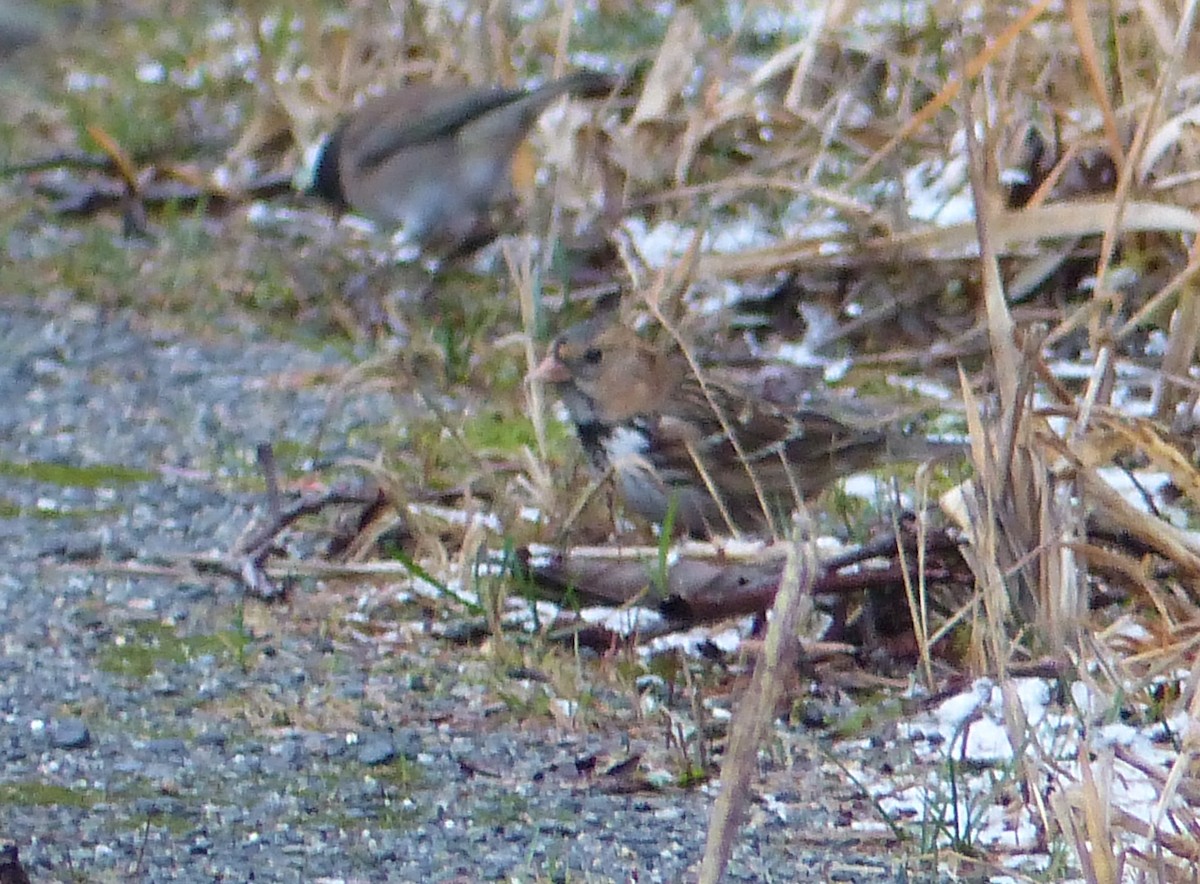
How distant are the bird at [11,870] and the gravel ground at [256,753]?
7 centimetres

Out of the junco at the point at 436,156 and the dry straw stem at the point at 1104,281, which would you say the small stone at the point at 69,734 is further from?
the junco at the point at 436,156

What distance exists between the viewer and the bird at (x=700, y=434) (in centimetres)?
360

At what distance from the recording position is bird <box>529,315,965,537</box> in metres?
3.60

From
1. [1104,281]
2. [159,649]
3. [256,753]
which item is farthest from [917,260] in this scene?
[256,753]

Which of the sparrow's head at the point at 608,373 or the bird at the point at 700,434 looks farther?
the sparrow's head at the point at 608,373

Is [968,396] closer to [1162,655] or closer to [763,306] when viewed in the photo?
[1162,655]

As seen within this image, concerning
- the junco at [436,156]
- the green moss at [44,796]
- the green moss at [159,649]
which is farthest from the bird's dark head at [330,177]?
the green moss at [44,796]

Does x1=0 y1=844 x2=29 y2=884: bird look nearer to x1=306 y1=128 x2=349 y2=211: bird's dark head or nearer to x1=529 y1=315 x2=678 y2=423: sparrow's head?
x1=529 y1=315 x2=678 y2=423: sparrow's head

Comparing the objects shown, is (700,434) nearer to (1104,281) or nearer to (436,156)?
(1104,281)

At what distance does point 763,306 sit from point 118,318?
5.37 ft

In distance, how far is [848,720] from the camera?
259 cm

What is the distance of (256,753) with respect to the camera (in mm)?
2520

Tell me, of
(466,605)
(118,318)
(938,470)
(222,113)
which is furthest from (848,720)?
(222,113)

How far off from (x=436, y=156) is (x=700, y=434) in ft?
9.61
